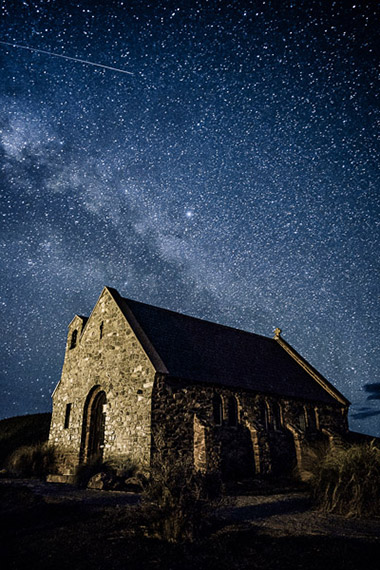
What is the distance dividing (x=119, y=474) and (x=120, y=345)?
578 cm

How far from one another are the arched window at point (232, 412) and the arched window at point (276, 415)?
9.97 ft

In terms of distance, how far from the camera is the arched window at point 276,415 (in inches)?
807

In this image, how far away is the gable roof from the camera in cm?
1812

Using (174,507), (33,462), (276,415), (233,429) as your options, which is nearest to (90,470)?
(33,462)

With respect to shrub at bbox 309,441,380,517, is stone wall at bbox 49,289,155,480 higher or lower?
higher

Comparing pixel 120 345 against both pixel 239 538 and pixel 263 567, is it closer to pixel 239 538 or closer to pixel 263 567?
pixel 239 538

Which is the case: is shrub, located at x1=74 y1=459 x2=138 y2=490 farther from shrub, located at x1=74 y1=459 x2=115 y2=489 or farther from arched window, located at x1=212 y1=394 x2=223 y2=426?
arched window, located at x1=212 y1=394 x2=223 y2=426

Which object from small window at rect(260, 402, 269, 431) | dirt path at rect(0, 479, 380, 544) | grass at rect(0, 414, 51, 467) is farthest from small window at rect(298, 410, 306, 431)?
grass at rect(0, 414, 51, 467)

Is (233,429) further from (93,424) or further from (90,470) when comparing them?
(93,424)

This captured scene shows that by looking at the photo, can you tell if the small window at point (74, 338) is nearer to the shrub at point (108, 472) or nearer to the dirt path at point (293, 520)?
the shrub at point (108, 472)

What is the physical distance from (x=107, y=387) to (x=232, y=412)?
6400mm

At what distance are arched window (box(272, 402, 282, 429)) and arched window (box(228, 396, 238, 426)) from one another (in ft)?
9.97

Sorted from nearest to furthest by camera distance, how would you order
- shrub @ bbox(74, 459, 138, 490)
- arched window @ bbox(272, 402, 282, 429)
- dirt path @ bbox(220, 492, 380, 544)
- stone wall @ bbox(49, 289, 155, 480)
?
dirt path @ bbox(220, 492, 380, 544) < shrub @ bbox(74, 459, 138, 490) < stone wall @ bbox(49, 289, 155, 480) < arched window @ bbox(272, 402, 282, 429)

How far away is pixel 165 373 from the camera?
1612 cm
